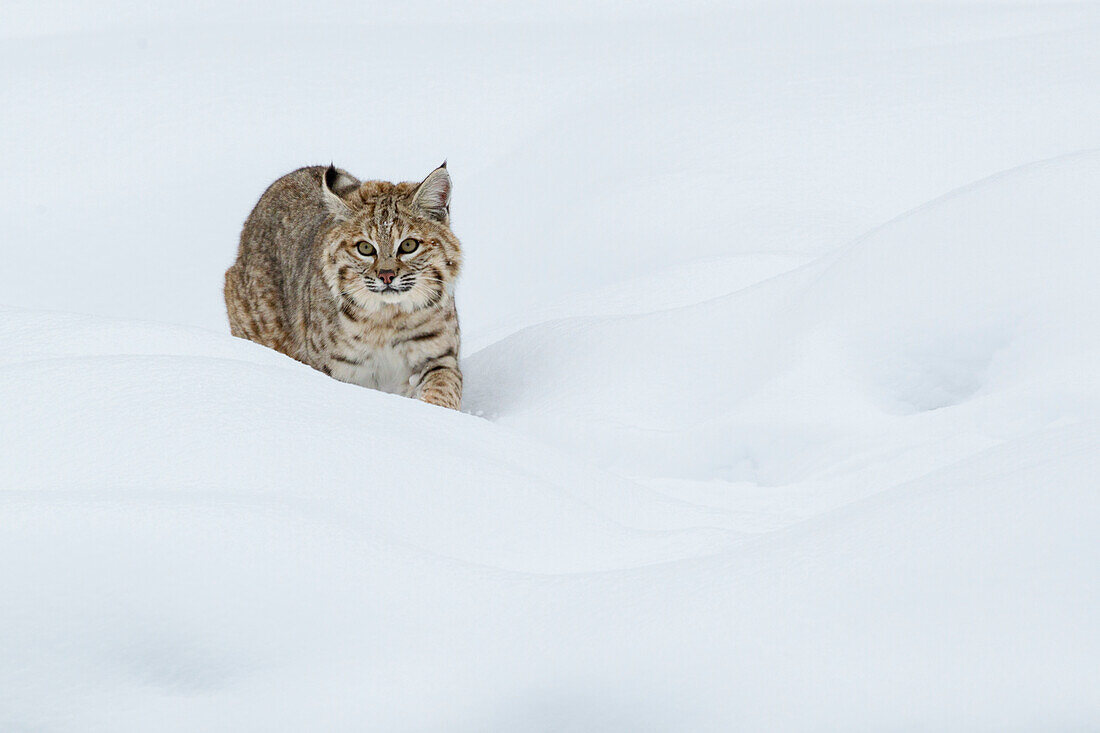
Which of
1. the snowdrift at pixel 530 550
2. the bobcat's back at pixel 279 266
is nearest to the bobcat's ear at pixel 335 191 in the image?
the bobcat's back at pixel 279 266

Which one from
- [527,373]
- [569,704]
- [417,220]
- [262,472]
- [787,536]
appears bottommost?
[569,704]

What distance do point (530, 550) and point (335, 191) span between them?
273 cm

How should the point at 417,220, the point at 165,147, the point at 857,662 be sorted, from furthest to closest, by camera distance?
the point at 165,147 → the point at 417,220 → the point at 857,662

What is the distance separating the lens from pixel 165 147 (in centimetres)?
871

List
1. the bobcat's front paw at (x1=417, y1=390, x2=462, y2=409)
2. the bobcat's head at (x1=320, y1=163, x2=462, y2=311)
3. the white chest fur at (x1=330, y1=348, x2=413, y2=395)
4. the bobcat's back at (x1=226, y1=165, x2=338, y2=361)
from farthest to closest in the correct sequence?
the bobcat's back at (x1=226, y1=165, x2=338, y2=361) → the white chest fur at (x1=330, y1=348, x2=413, y2=395) → the bobcat's head at (x1=320, y1=163, x2=462, y2=311) → the bobcat's front paw at (x1=417, y1=390, x2=462, y2=409)

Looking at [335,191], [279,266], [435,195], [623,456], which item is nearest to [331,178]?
[335,191]

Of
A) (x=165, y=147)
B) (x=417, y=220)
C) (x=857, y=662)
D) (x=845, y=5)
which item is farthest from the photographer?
(x=845, y=5)

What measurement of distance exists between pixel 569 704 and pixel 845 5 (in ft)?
36.2

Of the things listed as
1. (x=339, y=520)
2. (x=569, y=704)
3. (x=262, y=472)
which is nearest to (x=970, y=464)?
(x=569, y=704)

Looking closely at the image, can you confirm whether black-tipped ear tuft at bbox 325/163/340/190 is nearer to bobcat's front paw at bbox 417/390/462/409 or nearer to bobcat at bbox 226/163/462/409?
bobcat at bbox 226/163/462/409

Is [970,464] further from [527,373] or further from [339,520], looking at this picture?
[527,373]

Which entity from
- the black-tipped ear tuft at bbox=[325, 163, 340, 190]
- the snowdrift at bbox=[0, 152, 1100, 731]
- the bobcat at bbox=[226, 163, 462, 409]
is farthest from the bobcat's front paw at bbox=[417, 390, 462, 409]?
the snowdrift at bbox=[0, 152, 1100, 731]

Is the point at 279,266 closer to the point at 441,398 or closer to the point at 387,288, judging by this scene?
the point at 387,288

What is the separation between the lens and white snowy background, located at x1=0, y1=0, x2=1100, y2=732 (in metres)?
1.99
